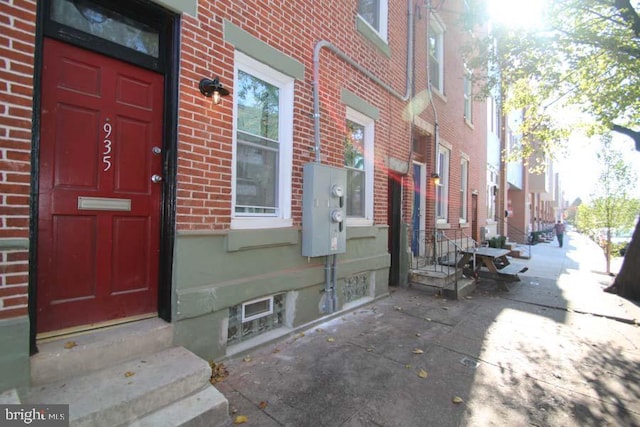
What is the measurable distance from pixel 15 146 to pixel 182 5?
188 cm

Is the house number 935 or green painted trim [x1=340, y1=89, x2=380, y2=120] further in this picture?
green painted trim [x1=340, y1=89, x2=380, y2=120]

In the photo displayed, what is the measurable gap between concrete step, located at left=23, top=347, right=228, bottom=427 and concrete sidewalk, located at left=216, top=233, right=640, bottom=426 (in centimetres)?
44

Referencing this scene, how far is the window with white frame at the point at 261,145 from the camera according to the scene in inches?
144

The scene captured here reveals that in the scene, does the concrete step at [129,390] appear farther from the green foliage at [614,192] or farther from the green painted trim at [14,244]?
the green foliage at [614,192]

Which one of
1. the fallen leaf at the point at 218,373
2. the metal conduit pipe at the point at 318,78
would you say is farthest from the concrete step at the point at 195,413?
the metal conduit pipe at the point at 318,78

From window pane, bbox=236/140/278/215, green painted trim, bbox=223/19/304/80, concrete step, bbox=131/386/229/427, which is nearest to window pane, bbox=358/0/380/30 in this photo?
green painted trim, bbox=223/19/304/80

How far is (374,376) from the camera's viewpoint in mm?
3146

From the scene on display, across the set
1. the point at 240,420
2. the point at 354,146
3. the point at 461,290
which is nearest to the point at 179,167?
the point at 240,420

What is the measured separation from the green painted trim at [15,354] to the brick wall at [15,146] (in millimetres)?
73

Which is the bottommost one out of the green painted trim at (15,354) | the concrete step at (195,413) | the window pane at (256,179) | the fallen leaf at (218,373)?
the fallen leaf at (218,373)

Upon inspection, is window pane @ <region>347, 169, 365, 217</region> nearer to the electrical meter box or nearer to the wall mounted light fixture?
the electrical meter box

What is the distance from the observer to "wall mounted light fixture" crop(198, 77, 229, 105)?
3057 mm

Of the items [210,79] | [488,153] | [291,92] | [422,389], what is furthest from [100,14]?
[488,153]

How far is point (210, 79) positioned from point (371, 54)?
3.54m
